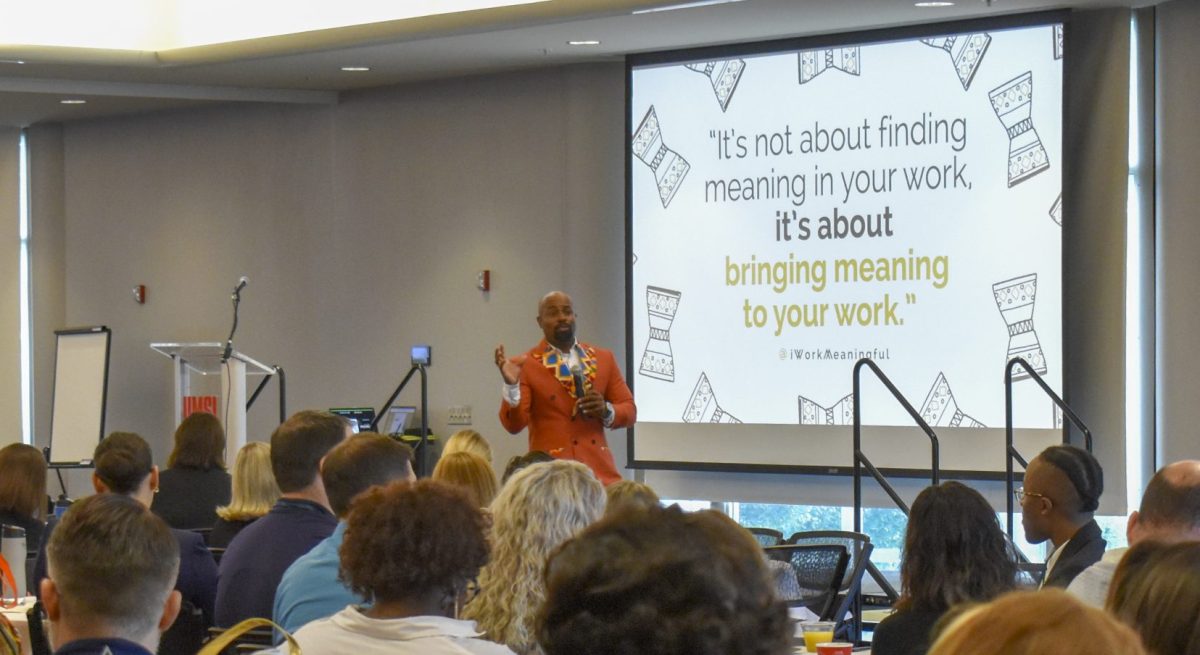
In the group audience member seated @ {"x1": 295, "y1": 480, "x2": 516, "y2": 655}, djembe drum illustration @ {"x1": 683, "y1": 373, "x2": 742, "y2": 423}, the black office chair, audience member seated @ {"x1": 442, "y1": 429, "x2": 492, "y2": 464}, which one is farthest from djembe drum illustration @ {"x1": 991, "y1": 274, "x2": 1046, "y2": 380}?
audience member seated @ {"x1": 295, "y1": 480, "x2": 516, "y2": 655}

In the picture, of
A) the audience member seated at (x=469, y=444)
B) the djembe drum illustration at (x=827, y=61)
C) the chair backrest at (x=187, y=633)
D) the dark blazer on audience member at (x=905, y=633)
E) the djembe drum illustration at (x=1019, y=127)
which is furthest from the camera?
the djembe drum illustration at (x=827, y=61)

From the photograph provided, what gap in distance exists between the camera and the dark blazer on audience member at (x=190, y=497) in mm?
6227

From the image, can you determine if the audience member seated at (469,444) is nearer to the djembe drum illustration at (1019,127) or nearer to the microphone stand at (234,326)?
the djembe drum illustration at (1019,127)

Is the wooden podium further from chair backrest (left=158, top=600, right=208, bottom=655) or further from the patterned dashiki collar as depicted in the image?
chair backrest (left=158, top=600, right=208, bottom=655)

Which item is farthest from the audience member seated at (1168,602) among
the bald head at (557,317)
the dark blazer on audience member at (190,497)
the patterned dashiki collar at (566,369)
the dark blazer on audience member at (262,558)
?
the patterned dashiki collar at (566,369)

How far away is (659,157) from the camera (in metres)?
8.84

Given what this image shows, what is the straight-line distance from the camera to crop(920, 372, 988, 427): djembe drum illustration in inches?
313

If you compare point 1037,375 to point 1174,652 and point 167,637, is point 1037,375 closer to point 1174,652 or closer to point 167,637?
point 167,637

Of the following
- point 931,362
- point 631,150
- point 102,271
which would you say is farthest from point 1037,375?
point 102,271

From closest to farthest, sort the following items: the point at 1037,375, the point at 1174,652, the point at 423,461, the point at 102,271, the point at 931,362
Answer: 1. the point at 1174,652
2. the point at 1037,375
3. the point at 931,362
4. the point at 423,461
5. the point at 102,271

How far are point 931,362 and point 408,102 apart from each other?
13.1 feet

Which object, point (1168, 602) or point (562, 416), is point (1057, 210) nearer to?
point (562, 416)

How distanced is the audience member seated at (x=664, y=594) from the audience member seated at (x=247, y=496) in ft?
13.3

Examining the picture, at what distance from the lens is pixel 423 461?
9.45m
